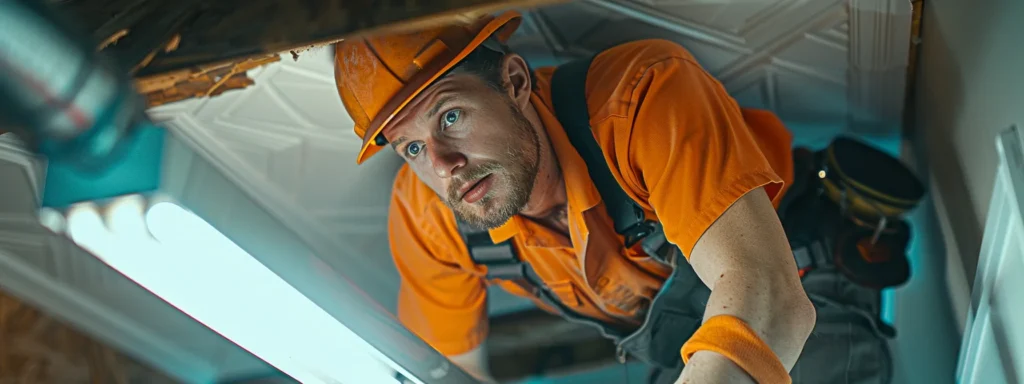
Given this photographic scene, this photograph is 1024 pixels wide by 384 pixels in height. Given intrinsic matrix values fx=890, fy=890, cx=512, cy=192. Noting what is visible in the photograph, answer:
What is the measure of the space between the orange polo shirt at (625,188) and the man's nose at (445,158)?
0.16 meters

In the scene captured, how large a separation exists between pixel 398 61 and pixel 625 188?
378 millimetres

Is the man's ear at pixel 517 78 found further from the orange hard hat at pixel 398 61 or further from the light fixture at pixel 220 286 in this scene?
the light fixture at pixel 220 286

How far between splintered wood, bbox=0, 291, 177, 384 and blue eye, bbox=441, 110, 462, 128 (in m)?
0.94

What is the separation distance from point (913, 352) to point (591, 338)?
593 mm

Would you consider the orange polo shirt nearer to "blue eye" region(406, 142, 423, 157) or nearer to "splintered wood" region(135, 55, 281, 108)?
"blue eye" region(406, 142, 423, 157)

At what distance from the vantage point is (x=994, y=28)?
1160 millimetres

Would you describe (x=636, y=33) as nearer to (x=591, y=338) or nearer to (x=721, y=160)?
(x=721, y=160)

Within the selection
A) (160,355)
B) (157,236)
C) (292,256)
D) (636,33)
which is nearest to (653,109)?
(636,33)

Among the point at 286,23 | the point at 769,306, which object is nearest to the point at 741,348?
the point at 769,306

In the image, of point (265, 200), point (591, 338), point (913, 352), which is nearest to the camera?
point (913, 352)

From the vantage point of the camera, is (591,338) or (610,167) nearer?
(610,167)

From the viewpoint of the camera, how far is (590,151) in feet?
4.40

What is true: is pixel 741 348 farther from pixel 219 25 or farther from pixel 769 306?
pixel 219 25

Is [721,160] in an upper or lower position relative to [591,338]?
upper
